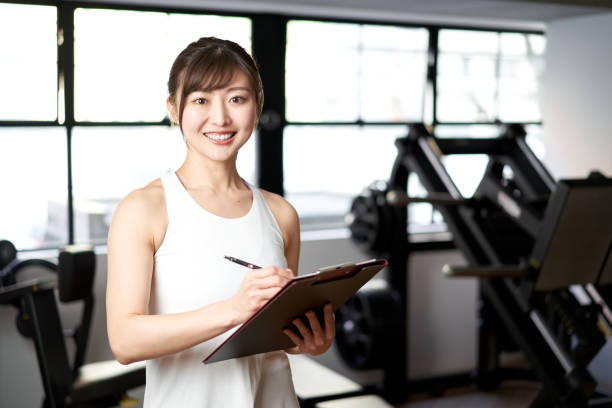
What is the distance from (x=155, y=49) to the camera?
3492mm

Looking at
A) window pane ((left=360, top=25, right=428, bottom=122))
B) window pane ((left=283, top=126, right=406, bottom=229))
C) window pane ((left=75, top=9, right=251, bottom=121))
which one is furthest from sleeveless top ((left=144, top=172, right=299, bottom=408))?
window pane ((left=360, top=25, right=428, bottom=122))

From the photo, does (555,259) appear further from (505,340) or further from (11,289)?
(11,289)

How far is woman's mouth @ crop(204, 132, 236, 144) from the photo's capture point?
1.14 meters

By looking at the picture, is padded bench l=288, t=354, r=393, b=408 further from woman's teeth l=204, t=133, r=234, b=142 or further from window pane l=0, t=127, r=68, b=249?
woman's teeth l=204, t=133, r=234, b=142

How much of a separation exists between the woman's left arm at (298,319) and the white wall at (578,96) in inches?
124

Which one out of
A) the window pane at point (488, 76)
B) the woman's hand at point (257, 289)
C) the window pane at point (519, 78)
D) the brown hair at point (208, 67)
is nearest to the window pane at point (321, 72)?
the window pane at point (488, 76)

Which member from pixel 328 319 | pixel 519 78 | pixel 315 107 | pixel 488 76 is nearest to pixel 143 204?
pixel 328 319

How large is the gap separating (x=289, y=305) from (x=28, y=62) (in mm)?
2621

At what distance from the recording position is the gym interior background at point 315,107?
10.6 ft

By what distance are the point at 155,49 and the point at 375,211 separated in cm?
138

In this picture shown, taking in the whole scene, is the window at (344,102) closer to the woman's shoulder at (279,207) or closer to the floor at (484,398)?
the floor at (484,398)

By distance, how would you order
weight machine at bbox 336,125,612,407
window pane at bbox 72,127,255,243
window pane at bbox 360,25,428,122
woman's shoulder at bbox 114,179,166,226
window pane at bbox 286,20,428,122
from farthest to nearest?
window pane at bbox 360,25,428,122 < window pane at bbox 286,20,428,122 < window pane at bbox 72,127,255,243 < weight machine at bbox 336,125,612,407 < woman's shoulder at bbox 114,179,166,226

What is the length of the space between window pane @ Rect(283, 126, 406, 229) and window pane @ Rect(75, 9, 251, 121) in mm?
751

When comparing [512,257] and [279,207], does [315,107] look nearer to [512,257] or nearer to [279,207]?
A: [512,257]
